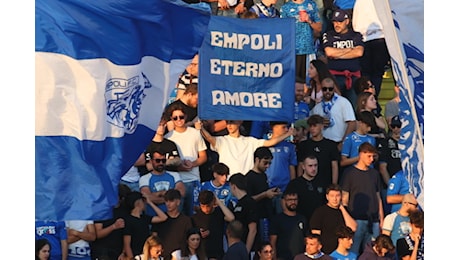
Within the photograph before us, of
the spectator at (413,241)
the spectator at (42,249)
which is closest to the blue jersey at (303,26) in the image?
the spectator at (413,241)

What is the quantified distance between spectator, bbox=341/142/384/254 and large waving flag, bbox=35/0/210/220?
11.9 ft

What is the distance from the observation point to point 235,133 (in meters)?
15.0

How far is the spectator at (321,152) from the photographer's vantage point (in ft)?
49.4

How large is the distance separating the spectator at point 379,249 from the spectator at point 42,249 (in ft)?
11.8

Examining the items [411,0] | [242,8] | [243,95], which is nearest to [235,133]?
[243,95]

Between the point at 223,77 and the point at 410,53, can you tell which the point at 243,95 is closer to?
the point at 223,77

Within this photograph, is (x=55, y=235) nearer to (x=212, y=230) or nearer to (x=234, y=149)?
(x=212, y=230)

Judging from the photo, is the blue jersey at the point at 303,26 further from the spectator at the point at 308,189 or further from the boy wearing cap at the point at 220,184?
the boy wearing cap at the point at 220,184

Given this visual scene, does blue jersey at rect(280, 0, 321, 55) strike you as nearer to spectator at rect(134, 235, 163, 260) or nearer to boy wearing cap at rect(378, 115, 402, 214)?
boy wearing cap at rect(378, 115, 402, 214)

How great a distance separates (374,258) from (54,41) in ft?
16.7

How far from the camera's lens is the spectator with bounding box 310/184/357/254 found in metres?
14.8

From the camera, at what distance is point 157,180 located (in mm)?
14719

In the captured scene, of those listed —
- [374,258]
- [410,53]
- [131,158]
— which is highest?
[410,53]

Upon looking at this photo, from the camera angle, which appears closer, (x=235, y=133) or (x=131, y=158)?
(x=131, y=158)
